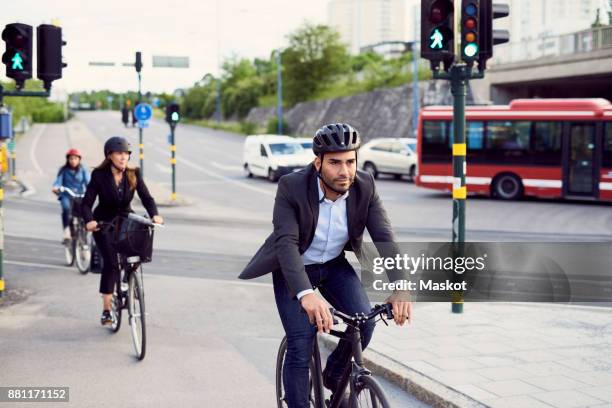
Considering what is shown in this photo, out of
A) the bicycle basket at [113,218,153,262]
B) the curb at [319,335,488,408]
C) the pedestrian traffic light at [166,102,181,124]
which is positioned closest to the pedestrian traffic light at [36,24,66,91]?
the bicycle basket at [113,218,153,262]

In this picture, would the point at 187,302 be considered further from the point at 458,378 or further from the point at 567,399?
the point at 567,399

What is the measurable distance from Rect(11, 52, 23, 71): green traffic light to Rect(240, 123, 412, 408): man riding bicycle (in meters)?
6.06

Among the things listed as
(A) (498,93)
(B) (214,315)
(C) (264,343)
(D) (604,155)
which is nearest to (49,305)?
(B) (214,315)

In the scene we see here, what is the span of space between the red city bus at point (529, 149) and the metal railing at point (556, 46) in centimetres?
860

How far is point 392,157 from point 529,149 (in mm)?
8058

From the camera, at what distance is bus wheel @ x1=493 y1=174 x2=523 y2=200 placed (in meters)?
22.6

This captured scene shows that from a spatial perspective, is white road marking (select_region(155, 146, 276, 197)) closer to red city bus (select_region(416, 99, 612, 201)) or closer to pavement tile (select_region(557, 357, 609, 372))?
red city bus (select_region(416, 99, 612, 201))

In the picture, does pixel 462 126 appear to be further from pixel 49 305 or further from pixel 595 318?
pixel 49 305

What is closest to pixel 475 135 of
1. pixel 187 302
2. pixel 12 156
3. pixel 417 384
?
pixel 12 156

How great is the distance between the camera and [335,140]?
3.79 m

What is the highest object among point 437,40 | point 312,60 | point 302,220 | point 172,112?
point 312,60

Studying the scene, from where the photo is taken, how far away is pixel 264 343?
6941 millimetres

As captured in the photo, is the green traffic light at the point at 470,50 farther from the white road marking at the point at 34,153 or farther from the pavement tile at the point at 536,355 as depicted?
the white road marking at the point at 34,153

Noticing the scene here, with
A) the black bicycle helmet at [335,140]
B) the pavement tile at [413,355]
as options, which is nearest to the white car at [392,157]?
the pavement tile at [413,355]
